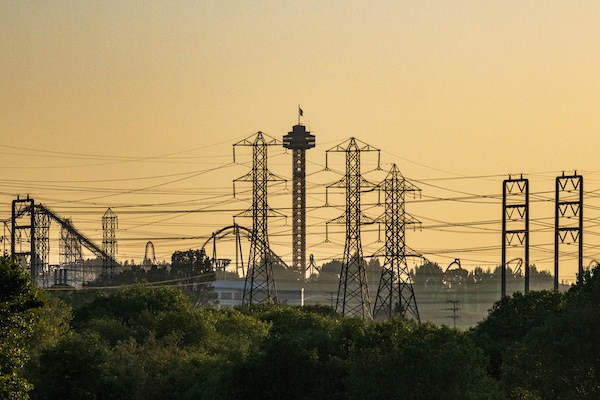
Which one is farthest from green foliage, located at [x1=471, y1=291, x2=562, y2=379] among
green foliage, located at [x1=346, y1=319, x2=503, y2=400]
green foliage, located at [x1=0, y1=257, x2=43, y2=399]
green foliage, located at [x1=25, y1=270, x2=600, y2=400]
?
green foliage, located at [x1=0, y1=257, x2=43, y2=399]

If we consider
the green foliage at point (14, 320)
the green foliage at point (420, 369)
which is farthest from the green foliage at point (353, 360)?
the green foliage at point (14, 320)

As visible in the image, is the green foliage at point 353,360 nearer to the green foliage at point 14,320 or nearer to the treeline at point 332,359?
the treeline at point 332,359

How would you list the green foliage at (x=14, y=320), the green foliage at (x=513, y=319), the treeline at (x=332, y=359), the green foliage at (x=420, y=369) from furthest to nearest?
1. the green foliage at (x=513, y=319)
2. the green foliage at (x=420, y=369)
3. the treeline at (x=332, y=359)
4. the green foliage at (x=14, y=320)

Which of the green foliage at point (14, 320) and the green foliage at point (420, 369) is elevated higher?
the green foliage at point (14, 320)

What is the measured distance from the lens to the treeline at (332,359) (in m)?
94.4

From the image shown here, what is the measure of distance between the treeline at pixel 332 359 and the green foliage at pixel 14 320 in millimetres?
72

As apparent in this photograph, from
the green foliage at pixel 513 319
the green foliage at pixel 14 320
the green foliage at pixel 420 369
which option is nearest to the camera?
the green foliage at pixel 14 320

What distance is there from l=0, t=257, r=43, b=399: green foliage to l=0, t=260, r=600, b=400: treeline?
0.24ft

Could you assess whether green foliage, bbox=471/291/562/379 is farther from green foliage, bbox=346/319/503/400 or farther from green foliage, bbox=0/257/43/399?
green foliage, bbox=0/257/43/399

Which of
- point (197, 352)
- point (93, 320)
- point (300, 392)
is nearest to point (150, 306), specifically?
point (93, 320)

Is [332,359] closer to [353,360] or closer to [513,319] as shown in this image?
[353,360]

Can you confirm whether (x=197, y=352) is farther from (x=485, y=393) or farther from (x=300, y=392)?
(x=485, y=393)

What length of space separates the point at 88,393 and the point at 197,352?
19.7 m

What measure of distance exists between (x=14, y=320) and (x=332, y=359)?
96.7ft
